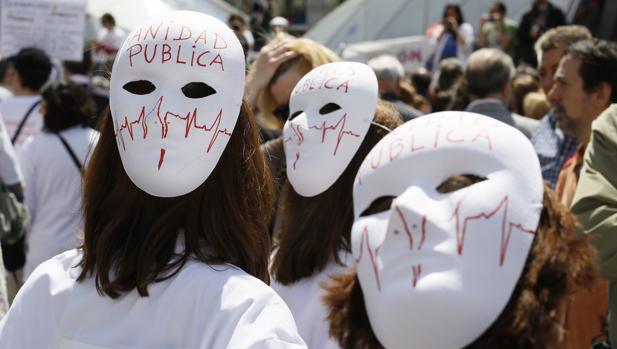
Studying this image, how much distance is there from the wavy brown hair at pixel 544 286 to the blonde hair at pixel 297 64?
7.97 feet

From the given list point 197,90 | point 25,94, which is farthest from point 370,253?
point 25,94

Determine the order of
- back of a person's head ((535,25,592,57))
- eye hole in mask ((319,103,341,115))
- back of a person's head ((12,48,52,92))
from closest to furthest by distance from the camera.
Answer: eye hole in mask ((319,103,341,115))
back of a person's head ((535,25,592,57))
back of a person's head ((12,48,52,92))

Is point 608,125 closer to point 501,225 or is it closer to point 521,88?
point 501,225

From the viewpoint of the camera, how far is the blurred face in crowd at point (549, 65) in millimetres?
5203

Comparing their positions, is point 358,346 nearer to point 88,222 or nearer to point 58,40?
point 88,222

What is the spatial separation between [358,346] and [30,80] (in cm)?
495

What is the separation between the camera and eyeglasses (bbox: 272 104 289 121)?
13.9ft

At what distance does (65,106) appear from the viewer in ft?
16.5

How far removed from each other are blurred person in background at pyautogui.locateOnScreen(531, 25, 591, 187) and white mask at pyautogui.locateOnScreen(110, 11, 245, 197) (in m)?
2.56

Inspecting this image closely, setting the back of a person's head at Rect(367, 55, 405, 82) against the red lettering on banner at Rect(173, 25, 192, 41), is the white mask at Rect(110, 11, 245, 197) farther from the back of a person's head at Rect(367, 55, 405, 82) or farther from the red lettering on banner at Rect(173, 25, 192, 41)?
the back of a person's head at Rect(367, 55, 405, 82)

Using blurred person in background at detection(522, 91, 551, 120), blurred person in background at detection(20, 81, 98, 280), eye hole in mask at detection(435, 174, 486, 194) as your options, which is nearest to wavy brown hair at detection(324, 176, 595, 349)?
eye hole in mask at detection(435, 174, 486, 194)

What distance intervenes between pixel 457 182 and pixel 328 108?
1424mm

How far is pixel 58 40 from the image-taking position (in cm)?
731

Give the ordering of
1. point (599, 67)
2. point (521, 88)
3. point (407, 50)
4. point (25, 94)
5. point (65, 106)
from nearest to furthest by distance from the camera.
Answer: point (599, 67) < point (65, 106) < point (25, 94) < point (521, 88) < point (407, 50)
